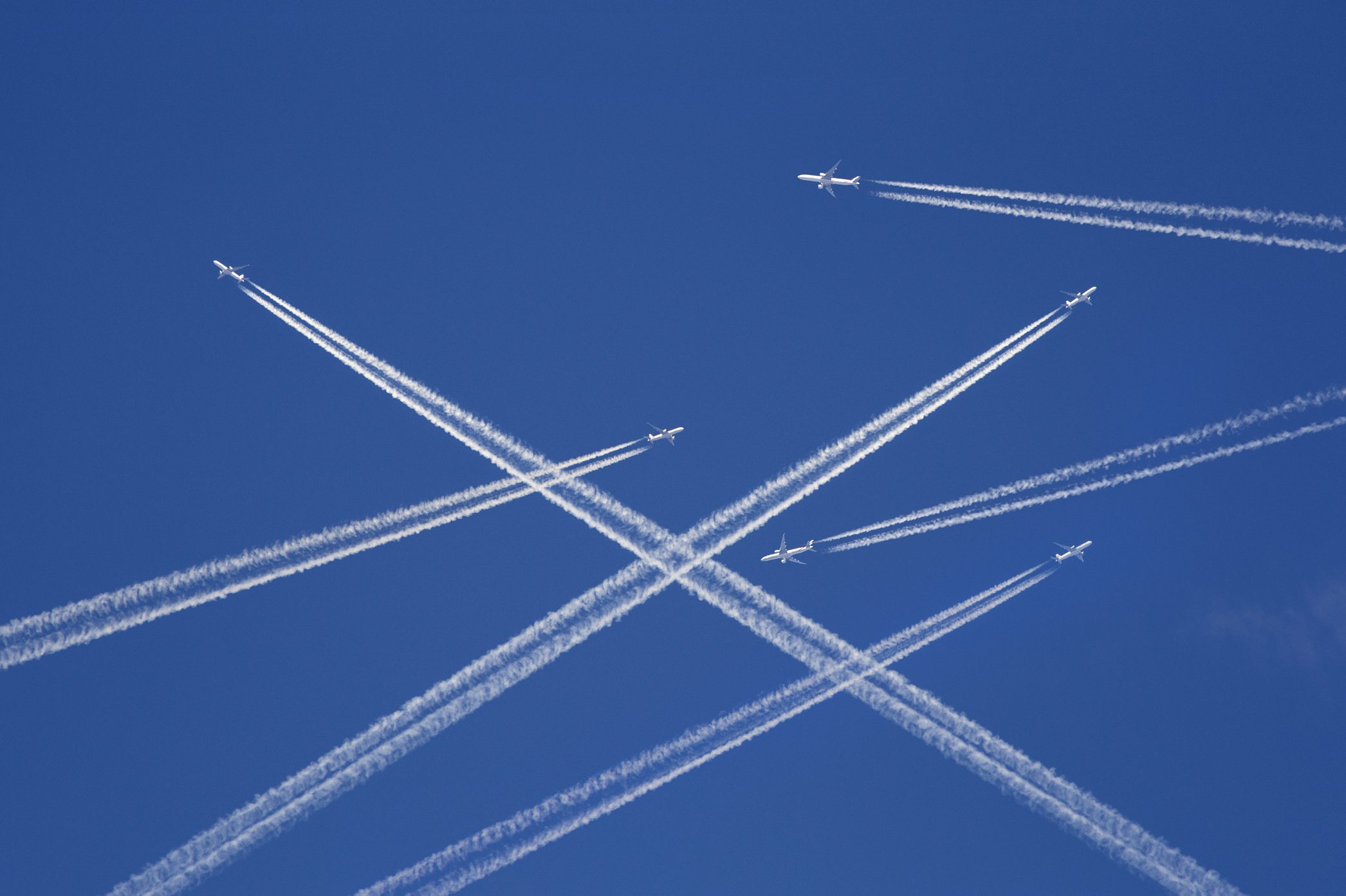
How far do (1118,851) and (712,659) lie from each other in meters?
20.1

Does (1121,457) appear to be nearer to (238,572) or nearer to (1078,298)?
(1078,298)

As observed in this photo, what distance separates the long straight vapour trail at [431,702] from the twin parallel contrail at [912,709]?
47 cm

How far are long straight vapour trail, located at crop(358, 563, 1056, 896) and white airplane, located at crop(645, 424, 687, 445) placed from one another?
13.5m

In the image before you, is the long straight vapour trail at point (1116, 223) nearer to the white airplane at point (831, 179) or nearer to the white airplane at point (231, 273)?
the white airplane at point (831, 179)

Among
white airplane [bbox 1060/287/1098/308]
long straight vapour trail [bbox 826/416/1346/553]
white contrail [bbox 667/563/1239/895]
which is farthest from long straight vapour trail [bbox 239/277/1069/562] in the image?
long straight vapour trail [bbox 826/416/1346/553]

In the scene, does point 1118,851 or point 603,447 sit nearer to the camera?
point 1118,851

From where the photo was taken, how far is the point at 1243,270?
55.2 meters

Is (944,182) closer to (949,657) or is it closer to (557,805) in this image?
(949,657)

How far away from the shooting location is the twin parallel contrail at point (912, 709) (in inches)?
1934

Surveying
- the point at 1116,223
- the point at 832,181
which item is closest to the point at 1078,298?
the point at 1116,223

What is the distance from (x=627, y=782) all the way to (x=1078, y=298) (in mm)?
32308

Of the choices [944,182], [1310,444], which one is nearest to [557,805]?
[944,182]

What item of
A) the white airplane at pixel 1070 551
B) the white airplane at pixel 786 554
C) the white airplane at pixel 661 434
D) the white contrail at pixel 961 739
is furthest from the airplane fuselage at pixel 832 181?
the white airplane at pixel 1070 551

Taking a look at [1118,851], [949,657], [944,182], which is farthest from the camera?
[944,182]
